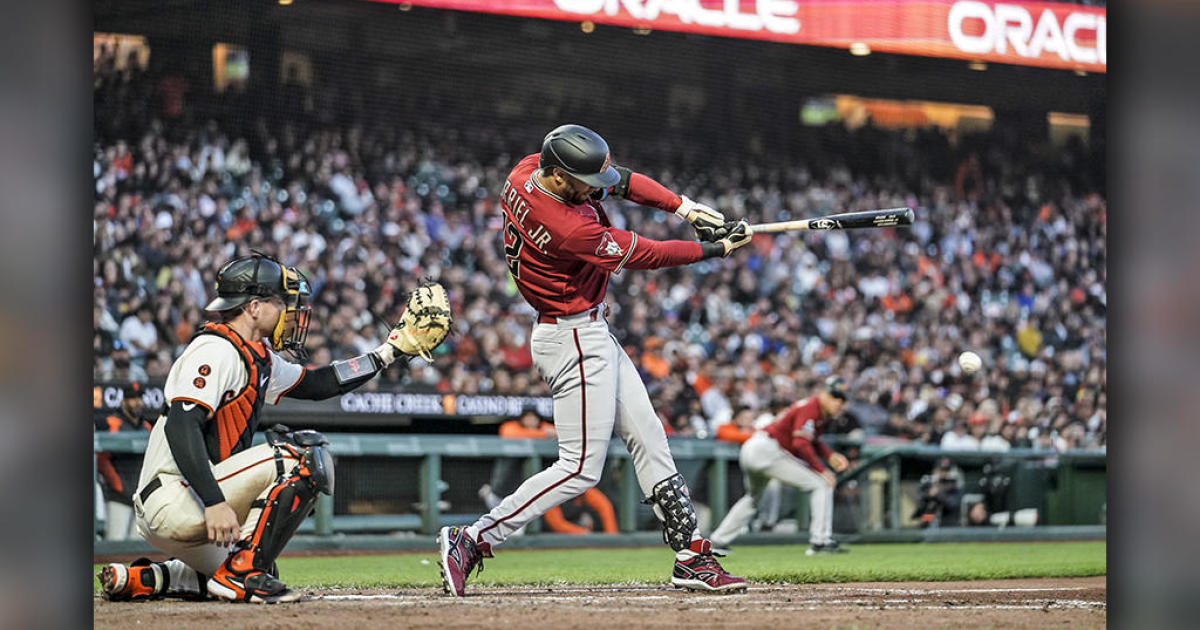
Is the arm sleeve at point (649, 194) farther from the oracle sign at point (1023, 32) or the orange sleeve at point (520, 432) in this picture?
the oracle sign at point (1023, 32)

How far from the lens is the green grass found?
19.4 feet

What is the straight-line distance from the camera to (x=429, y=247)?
1200 cm

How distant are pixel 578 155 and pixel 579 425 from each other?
0.92 m

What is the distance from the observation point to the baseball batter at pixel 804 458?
8.65 meters

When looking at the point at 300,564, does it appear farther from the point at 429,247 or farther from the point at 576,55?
the point at 576,55

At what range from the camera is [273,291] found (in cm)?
439

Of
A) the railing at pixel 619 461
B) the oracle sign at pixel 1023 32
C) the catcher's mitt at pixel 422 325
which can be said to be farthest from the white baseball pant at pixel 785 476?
the oracle sign at pixel 1023 32

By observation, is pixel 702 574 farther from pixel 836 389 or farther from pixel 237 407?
pixel 836 389

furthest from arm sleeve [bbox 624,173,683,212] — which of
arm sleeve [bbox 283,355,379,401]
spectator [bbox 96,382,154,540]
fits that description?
spectator [bbox 96,382,154,540]

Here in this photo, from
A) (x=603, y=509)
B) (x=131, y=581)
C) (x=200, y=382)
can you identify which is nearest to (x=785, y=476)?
(x=603, y=509)

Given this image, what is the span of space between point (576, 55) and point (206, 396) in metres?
9.31

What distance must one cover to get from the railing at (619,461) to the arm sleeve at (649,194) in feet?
14.2
